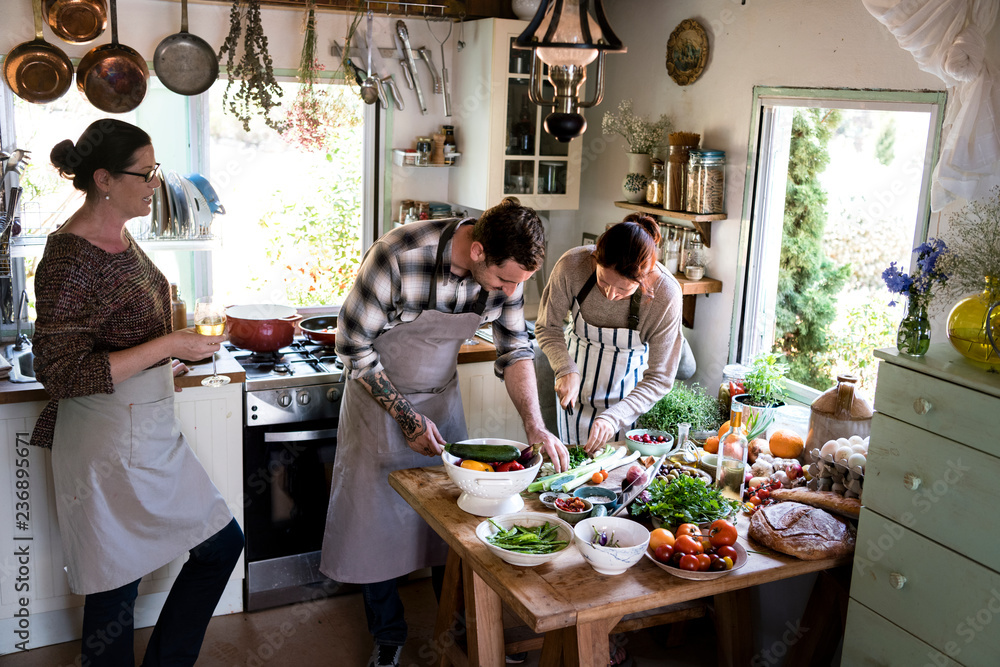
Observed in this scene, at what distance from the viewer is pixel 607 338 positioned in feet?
10.5

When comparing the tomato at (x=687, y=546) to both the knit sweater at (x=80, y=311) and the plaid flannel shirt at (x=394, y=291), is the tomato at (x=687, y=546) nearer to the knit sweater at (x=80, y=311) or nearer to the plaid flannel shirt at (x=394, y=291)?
the plaid flannel shirt at (x=394, y=291)

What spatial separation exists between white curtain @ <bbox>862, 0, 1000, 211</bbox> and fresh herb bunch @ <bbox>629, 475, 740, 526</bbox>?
1.07 metres

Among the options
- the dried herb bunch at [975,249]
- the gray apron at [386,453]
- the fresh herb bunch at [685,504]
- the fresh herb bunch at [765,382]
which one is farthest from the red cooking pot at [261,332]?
the dried herb bunch at [975,249]

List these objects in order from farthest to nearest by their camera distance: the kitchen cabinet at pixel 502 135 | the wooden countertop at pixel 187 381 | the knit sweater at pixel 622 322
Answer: the kitchen cabinet at pixel 502 135
the knit sweater at pixel 622 322
the wooden countertop at pixel 187 381

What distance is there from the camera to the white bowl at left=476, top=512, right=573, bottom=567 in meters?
2.16

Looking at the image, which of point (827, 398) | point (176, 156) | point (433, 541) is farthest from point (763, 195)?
point (176, 156)

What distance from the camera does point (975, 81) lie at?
7.92 ft

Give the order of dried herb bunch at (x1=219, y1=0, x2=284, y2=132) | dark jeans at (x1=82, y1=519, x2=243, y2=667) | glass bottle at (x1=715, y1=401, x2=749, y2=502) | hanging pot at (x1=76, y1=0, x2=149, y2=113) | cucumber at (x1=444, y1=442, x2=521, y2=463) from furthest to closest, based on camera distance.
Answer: dried herb bunch at (x1=219, y1=0, x2=284, y2=132) < hanging pot at (x1=76, y1=0, x2=149, y2=113) < dark jeans at (x1=82, y1=519, x2=243, y2=667) < glass bottle at (x1=715, y1=401, x2=749, y2=502) < cucumber at (x1=444, y1=442, x2=521, y2=463)

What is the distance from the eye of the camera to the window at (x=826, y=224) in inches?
123

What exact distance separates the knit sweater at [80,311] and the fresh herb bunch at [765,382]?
2186mm

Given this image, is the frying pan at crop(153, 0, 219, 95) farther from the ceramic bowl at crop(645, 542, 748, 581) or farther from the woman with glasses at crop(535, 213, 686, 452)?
the ceramic bowl at crop(645, 542, 748, 581)

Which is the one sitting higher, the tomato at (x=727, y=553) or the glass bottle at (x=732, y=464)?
the glass bottle at (x=732, y=464)

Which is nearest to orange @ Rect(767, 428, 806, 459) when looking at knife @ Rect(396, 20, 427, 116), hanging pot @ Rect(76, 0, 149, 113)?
knife @ Rect(396, 20, 427, 116)

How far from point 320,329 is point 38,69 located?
1.54 metres
